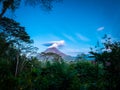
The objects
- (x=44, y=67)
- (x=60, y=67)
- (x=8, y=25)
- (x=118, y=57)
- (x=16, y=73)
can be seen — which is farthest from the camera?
(x=8, y=25)

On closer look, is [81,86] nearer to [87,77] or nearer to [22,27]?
[87,77]

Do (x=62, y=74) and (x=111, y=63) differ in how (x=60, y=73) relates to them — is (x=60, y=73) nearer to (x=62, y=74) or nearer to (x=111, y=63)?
(x=62, y=74)

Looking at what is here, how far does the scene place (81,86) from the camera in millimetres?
9938

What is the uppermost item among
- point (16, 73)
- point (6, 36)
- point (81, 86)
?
point (6, 36)

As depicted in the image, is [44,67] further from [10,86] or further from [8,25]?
[8,25]

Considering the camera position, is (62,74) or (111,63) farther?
(62,74)

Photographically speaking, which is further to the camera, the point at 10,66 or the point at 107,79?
the point at 10,66

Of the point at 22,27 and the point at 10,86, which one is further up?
the point at 22,27

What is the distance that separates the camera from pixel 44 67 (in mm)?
13164

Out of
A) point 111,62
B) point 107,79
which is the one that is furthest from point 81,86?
point 111,62

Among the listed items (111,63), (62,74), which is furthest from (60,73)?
(111,63)

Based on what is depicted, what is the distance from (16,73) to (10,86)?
1327mm

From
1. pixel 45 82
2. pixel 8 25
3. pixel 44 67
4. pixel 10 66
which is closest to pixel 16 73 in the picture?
pixel 10 66

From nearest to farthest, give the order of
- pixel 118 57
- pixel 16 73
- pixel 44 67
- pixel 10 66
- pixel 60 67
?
1. pixel 118 57
2. pixel 16 73
3. pixel 10 66
4. pixel 60 67
5. pixel 44 67
